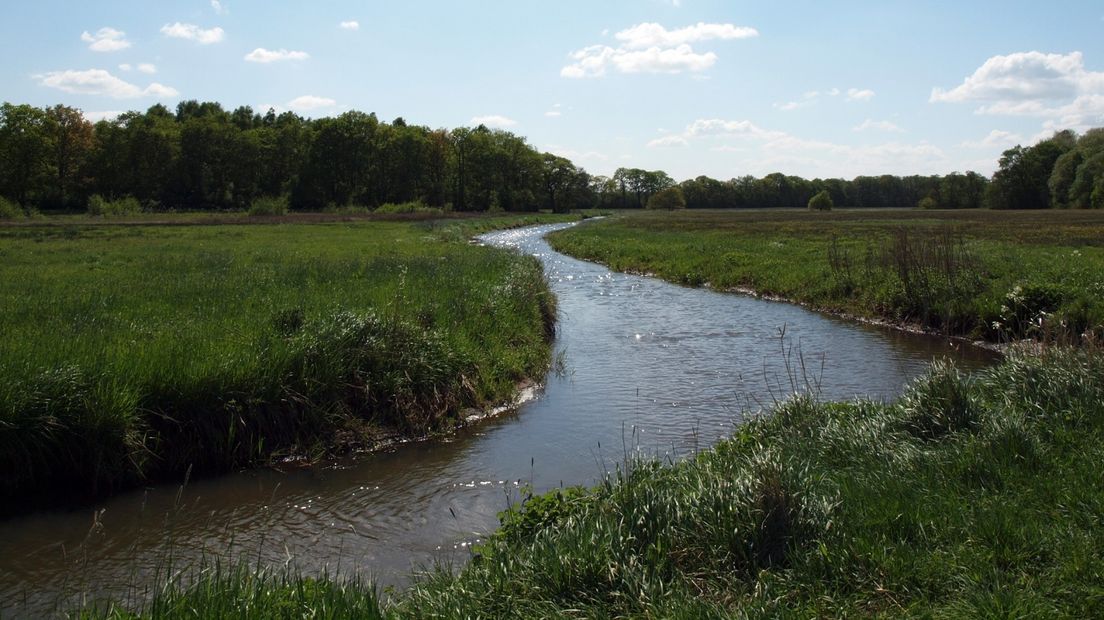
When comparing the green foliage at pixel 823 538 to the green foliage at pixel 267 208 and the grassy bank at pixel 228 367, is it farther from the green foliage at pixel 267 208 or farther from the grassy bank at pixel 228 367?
the green foliage at pixel 267 208

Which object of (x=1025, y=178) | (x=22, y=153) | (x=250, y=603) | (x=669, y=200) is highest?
(x=1025, y=178)

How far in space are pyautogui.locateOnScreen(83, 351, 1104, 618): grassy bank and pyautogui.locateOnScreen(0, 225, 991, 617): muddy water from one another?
1.12 m

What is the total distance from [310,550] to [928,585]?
5.42 metres

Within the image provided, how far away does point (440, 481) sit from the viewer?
9.20 metres

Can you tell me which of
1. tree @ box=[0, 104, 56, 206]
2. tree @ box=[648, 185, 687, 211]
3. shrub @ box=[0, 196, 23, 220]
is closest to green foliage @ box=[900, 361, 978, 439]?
shrub @ box=[0, 196, 23, 220]

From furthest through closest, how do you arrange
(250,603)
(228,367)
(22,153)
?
(22,153), (228,367), (250,603)

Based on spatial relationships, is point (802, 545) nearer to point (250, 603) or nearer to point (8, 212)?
point (250, 603)

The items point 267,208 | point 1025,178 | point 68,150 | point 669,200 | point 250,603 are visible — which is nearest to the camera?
point 250,603

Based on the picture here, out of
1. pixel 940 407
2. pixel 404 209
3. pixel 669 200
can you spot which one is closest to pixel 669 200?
pixel 669 200

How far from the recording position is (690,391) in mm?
13219

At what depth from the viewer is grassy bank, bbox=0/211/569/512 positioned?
843cm

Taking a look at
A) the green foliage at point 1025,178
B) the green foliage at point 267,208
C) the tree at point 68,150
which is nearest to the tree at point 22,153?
the tree at point 68,150

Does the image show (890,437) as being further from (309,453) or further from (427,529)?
(309,453)

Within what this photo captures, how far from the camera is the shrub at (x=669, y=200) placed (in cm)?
15375
